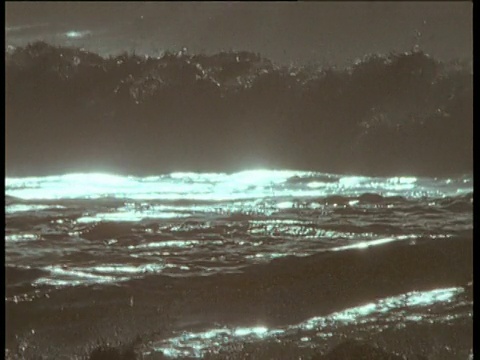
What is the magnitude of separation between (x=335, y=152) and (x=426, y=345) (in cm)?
467

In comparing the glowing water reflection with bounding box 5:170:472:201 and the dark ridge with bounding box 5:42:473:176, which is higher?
the dark ridge with bounding box 5:42:473:176

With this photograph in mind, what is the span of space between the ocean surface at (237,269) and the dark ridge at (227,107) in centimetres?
111

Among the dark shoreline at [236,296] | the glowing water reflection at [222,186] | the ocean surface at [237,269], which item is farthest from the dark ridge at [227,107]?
the dark shoreline at [236,296]

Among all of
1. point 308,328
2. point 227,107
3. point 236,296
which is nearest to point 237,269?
point 236,296

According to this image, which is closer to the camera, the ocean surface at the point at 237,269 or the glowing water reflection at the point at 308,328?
the glowing water reflection at the point at 308,328

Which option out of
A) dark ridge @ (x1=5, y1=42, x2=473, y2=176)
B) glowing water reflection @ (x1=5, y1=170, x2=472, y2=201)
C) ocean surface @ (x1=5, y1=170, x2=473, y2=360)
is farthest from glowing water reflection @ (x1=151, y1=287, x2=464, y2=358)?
dark ridge @ (x1=5, y1=42, x2=473, y2=176)

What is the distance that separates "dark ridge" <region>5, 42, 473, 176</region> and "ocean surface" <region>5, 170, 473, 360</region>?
1.11 meters

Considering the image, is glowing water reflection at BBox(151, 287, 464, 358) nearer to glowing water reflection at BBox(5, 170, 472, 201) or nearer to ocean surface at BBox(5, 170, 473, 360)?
ocean surface at BBox(5, 170, 473, 360)

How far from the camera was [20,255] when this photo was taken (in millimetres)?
4660

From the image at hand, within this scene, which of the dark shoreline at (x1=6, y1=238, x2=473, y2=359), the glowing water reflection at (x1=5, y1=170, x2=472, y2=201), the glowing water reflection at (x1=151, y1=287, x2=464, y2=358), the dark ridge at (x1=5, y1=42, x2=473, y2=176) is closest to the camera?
the glowing water reflection at (x1=151, y1=287, x2=464, y2=358)

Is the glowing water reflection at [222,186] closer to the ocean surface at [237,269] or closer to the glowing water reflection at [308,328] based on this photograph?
the ocean surface at [237,269]

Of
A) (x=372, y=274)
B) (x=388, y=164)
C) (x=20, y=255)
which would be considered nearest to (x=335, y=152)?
(x=388, y=164)

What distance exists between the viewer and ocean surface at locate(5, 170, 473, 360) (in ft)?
11.2

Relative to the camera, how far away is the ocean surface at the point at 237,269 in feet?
11.2
